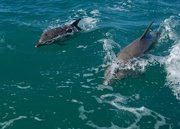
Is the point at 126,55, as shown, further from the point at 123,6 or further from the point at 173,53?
the point at 123,6

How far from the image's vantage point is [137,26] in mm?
30469

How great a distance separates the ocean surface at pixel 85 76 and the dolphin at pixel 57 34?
0.53 meters

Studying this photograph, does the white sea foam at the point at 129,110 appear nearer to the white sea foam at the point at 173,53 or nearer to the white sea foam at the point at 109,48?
the white sea foam at the point at 173,53

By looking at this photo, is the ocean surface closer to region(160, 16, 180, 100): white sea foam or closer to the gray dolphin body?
region(160, 16, 180, 100): white sea foam

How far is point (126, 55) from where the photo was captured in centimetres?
2295

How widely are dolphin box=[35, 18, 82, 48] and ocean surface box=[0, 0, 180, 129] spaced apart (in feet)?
1.75

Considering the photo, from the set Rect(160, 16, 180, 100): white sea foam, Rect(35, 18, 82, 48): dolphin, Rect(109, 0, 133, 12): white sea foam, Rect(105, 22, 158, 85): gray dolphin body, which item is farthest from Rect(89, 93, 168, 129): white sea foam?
Rect(109, 0, 133, 12): white sea foam

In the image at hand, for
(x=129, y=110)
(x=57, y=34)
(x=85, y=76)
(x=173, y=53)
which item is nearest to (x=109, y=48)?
(x=85, y=76)

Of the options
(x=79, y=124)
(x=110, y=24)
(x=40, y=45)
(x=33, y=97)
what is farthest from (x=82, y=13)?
(x=79, y=124)

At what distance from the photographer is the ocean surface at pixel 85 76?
18.4m

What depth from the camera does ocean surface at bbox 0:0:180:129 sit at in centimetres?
1838

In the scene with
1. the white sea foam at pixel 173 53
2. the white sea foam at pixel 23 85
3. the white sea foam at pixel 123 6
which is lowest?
the white sea foam at pixel 23 85

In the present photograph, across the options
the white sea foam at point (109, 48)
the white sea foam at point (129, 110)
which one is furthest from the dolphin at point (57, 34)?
the white sea foam at point (129, 110)

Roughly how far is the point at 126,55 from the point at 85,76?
354cm
